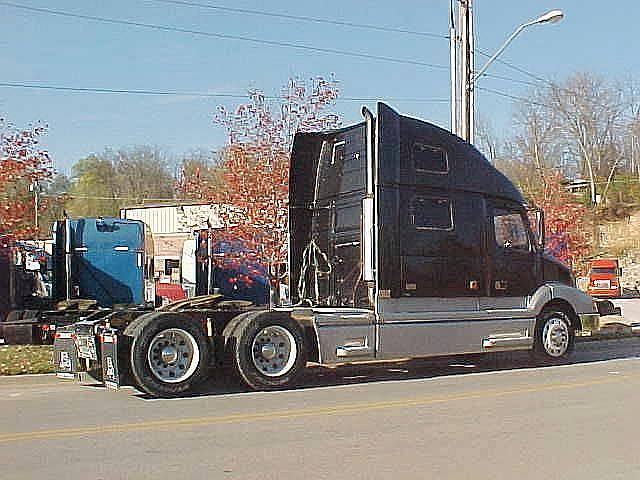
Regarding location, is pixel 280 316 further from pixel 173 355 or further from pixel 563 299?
pixel 563 299

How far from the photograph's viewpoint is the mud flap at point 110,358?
11922 millimetres

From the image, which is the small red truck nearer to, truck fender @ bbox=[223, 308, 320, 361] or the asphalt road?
the asphalt road

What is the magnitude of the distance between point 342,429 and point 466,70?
491 inches

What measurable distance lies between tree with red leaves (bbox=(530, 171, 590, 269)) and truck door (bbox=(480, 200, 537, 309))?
36.9ft

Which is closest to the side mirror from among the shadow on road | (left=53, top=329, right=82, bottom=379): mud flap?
the shadow on road

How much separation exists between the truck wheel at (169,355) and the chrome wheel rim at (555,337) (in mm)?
6287

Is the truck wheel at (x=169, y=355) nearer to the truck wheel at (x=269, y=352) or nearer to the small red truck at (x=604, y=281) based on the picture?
the truck wheel at (x=269, y=352)

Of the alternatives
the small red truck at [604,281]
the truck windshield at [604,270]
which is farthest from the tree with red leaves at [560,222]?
the truck windshield at [604,270]

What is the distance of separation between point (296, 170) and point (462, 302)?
3540mm

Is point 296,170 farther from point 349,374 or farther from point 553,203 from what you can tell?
point 553,203

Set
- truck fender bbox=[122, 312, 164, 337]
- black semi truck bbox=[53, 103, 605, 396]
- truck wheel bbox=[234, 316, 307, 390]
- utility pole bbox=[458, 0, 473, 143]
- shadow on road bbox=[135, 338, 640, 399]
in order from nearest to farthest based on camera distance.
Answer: truck fender bbox=[122, 312, 164, 337], black semi truck bbox=[53, 103, 605, 396], truck wheel bbox=[234, 316, 307, 390], shadow on road bbox=[135, 338, 640, 399], utility pole bbox=[458, 0, 473, 143]

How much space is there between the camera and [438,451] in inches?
336

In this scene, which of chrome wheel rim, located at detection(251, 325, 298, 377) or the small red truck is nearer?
chrome wheel rim, located at detection(251, 325, 298, 377)

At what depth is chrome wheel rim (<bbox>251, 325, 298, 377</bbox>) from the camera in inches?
508
